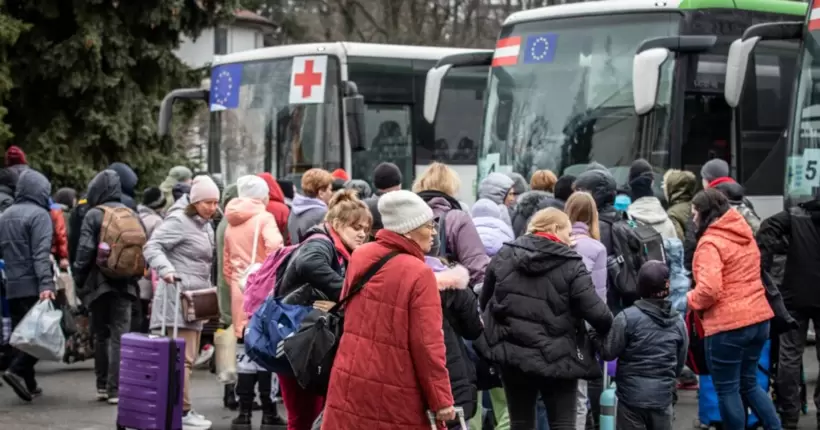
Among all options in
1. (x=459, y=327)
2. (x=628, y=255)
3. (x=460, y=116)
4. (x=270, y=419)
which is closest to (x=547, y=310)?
(x=459, y=327)

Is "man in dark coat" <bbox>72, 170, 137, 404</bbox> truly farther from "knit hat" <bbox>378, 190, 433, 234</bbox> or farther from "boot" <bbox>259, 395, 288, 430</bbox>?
"knit hat" <bbox>378, 190, 433, 234</bbox>

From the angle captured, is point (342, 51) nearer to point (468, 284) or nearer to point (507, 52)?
point (507, 52)

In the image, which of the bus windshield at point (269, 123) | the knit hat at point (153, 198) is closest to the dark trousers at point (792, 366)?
the knit hat at point (153, 198)

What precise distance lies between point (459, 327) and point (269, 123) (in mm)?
11283

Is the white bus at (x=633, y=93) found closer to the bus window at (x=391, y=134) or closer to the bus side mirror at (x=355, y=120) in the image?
the bus side mirror at (x=355, y=120)

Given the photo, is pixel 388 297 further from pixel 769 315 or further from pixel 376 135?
pixel 376 135

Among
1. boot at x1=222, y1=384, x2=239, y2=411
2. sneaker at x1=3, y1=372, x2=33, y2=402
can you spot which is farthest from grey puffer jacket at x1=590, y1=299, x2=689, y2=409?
sneaker at x1=3, y1=372, x2=33, y2=402

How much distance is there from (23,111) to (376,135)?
27.4 feet

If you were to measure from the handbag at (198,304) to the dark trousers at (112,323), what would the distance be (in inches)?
54.8

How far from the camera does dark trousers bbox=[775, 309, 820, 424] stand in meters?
10.9

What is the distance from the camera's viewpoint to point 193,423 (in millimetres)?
10906

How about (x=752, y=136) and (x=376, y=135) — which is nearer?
(x=752, y=136)

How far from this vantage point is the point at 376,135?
18.6 metres

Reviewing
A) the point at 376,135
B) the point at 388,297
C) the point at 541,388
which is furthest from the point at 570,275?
the point at 376,135
